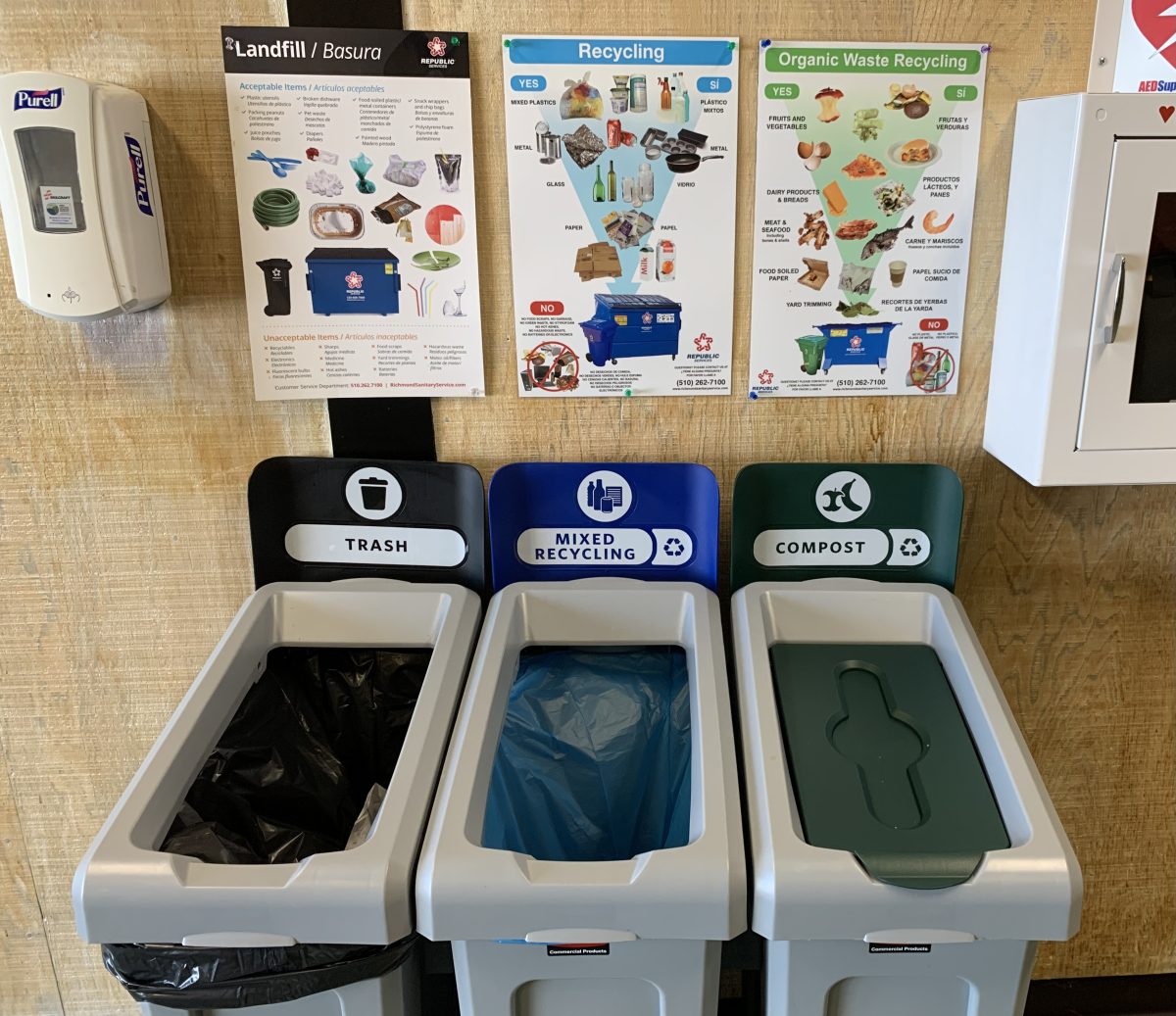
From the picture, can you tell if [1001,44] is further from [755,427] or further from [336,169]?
[336,169]

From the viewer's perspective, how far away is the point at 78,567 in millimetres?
1436

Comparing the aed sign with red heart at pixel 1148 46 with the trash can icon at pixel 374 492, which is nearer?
the aed sign with red heart at pixel 1148 46

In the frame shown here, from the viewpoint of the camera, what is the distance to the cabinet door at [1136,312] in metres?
1.08

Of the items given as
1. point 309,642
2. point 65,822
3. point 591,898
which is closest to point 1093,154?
point 591,898

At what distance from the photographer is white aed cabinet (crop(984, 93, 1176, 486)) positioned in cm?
107

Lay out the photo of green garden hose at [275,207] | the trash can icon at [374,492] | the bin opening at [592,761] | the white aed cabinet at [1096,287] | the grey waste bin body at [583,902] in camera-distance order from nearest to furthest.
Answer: the grey waste bin body at [583,902]
the white aed cabinet at [1096,287]
the bin opening at [592,761]
the photo of green garden hose at [275,207]
the trash can icon at [374,492]

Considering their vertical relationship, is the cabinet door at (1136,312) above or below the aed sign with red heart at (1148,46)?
below

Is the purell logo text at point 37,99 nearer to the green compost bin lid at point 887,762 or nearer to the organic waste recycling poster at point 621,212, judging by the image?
the organic waste recycling poster at point 621,212

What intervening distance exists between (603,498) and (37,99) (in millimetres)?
820

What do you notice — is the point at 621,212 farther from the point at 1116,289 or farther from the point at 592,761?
the point at 592,761

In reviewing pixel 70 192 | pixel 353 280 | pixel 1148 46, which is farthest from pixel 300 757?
pixel 1148 46

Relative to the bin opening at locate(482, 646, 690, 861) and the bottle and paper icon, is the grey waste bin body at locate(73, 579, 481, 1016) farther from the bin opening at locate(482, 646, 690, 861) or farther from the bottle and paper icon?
the bottle and paper icon

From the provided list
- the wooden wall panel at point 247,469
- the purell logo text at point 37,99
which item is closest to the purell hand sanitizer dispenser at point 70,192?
the purell logo text at point 37,99

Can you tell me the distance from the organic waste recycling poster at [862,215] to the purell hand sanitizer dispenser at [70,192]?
2.56 ft
